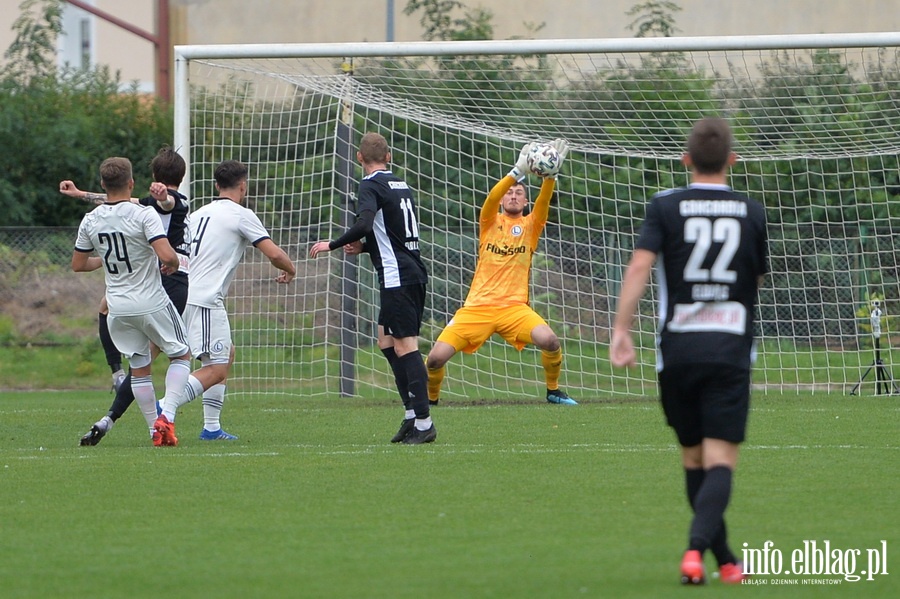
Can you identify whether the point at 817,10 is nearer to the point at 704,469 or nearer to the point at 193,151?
the point at 193,151

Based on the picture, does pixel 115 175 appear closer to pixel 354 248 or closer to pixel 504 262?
pixel 354 248

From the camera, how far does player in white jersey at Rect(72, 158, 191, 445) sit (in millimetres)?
8023

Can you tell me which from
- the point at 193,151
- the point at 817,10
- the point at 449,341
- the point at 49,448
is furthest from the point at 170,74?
the point at 49,448

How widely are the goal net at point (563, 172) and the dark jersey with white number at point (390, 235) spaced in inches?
133

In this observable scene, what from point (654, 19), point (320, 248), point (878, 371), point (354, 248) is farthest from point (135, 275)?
point (654, 19)

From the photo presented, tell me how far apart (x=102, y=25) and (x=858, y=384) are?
20.8 m

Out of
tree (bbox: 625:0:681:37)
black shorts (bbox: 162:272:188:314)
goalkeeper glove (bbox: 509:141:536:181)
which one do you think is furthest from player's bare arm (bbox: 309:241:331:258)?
tree (bbox: 625:0:681:37)

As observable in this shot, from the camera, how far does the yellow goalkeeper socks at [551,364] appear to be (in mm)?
11453

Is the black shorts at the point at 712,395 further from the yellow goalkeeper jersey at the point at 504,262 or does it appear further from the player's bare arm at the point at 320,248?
the yellow goalkeeper jersey at the point at 504,262

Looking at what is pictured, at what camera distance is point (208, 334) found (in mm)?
8594

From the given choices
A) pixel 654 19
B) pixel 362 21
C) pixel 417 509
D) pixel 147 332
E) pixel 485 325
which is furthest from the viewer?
pixel 362 21

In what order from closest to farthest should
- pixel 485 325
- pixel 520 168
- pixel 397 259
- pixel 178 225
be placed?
pixel 520 168
pixel 397 259
pixel 178 225
pixel 485 325

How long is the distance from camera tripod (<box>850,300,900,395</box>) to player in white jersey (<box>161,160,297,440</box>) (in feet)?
20.9

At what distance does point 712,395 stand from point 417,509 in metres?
1.90
